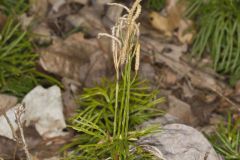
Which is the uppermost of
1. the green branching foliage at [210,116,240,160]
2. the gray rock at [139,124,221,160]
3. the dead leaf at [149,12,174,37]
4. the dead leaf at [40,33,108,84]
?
the dead leaf at [149,12,174,37]

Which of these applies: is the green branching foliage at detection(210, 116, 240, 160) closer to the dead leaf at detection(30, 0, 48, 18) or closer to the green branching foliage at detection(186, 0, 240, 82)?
the green branching foliage at detection(186, 0, 240, 82)

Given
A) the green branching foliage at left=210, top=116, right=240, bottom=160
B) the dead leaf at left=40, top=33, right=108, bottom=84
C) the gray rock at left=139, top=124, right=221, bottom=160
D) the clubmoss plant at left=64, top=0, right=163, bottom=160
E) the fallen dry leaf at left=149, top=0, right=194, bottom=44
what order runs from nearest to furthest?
Answer: 1. the clubmoss plant at left=64, top=0, right=163, bottom=160
2. the gray rock at left=139, top=124, right=221, bottom=160
3. the green branching foliage at left=210, top=116, right=240, bottom=160
4. the dead leaf at left=40, top=33, right=108, bottom=84
5. the fallen dry leaf at left=149, top=0, right=194, bottom=44

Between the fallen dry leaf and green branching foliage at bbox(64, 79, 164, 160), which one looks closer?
green branching foliage at bbox(64, 79, 164, 160)

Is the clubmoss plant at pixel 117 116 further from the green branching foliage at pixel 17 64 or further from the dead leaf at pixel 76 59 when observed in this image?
the green branching foliage at pixel 17 64

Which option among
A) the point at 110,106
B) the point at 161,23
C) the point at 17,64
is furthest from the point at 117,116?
the point at 161,23

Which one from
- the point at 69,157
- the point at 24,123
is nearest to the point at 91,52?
the point at 24,123

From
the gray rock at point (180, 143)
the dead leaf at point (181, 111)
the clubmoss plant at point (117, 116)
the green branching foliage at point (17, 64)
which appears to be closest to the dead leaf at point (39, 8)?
the green branching foliage at point (17, 64)

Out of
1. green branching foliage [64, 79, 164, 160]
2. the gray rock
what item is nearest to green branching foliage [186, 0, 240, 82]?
green branching foliage [64, 79, 164, 160]

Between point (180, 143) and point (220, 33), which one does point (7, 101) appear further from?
point (220, 33)

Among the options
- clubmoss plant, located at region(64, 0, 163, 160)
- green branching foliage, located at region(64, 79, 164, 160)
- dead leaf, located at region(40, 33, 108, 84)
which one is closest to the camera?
clubmoss plant, located at region(64, 0, 163, 160)
